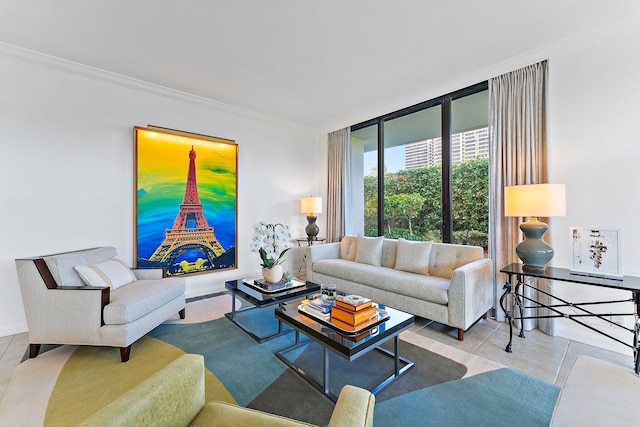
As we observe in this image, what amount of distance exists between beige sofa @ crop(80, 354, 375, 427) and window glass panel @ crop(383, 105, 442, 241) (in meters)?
3.17

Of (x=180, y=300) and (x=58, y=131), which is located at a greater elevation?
(x=58, y=131)

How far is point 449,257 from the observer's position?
9.86 ft

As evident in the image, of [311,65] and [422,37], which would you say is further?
[311,65]

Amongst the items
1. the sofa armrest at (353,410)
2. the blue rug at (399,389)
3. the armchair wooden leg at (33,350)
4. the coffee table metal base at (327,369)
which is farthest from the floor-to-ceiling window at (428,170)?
the armchair wooden leg at (33,350)

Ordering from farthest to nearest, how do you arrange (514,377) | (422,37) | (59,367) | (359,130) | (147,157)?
(359,130) < (147,157) < (422,37) < (59,367) < (514,377)

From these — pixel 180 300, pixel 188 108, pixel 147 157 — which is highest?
pixel 188 108

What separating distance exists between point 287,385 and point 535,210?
8.04 ft

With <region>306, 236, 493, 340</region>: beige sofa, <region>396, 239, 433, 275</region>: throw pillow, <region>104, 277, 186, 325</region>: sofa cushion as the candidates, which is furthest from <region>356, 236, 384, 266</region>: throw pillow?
<region>104, 277, 186, 325</region>: sofa cushion

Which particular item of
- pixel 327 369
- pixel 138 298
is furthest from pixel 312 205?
pixel 327 369

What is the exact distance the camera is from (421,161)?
3.89 m

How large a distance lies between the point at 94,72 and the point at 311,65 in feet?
8.12

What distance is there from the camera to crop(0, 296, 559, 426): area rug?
1.53 meters

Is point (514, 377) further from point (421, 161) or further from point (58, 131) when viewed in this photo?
point (58, 131)

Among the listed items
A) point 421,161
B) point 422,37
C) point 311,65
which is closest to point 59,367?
point 311,65
